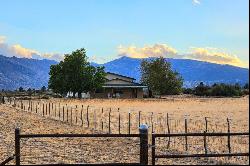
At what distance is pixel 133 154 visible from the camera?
18.7 meters

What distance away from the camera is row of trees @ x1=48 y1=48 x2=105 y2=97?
87.6 m

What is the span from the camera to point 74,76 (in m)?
88.3

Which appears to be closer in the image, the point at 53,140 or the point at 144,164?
the point at 144,164

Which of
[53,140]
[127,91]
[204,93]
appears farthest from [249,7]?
[204,93]

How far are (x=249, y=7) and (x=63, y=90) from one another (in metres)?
81.4

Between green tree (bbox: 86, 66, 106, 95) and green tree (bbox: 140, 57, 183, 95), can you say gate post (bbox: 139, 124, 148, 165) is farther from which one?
green tree (bbox: 140, 57, 183, 95)

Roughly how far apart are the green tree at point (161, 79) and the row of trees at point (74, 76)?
46.5 ft

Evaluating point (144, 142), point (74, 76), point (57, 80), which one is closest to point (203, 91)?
point (74, 76)

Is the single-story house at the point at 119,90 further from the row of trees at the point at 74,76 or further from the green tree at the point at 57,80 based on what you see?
the green tree at the point at 57,80

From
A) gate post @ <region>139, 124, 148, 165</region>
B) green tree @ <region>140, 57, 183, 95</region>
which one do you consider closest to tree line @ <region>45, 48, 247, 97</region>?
green tree @ <region>140, 57, 183, 95</region>

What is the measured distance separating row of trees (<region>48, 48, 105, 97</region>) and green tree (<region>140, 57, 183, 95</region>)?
1416 cm

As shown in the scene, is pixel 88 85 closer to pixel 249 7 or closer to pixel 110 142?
pixel 110 142

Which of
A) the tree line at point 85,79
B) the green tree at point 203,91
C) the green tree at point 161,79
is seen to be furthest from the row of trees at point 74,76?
the green tree at point 203,91

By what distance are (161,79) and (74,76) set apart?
790 inches
